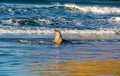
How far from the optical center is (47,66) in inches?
468

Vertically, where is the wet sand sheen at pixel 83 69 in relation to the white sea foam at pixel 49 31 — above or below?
above

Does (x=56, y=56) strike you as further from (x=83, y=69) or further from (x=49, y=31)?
(x=49, y=31)

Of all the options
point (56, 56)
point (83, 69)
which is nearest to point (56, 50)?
point (56, 56)

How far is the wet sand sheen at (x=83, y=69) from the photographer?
10.9m

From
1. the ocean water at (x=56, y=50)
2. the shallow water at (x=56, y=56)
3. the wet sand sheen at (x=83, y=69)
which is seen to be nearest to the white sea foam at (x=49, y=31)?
the ocean water at (x=56, y=50)

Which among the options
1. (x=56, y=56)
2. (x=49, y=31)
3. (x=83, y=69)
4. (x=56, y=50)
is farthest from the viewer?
(x=49, y=31)

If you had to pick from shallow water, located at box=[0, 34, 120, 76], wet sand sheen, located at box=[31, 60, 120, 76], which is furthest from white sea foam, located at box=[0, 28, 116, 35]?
wet sand sheen, located at box=[31, 60, 120, 76]

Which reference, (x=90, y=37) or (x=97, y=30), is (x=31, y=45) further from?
(x=97, y=30)

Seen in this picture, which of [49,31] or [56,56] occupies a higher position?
[56,56]

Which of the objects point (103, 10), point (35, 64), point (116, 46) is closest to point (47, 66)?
point (35, 64)

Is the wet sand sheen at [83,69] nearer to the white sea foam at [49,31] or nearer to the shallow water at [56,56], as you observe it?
the shallow water at [56,56]

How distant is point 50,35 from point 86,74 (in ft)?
30.3

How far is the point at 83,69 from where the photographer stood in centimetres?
1155

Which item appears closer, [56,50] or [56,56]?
[56,56]
